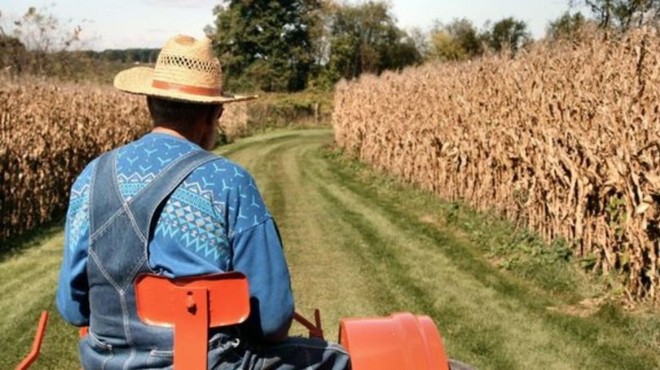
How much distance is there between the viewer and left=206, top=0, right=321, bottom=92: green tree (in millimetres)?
58594

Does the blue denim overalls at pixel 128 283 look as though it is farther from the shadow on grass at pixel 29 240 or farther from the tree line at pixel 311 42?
the tree line at pixel 311 42

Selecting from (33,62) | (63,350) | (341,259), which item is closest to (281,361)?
(63,350)

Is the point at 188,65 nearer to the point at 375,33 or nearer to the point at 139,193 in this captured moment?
the point at 139,193

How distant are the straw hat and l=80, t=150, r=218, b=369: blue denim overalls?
25cm

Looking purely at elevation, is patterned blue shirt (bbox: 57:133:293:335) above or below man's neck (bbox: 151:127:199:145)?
below

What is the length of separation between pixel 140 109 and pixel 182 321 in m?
20.6

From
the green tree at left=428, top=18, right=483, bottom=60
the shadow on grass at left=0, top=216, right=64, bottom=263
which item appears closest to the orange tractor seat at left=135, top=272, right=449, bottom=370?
the shadow on grass at left=0, top=216, right=64, bottom=263

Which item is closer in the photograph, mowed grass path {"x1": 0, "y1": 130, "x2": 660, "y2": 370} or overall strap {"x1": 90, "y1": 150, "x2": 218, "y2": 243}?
overall strap {"x1": 90, "y1": 150, "x2": 218, "y2": 243}

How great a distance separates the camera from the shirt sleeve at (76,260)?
→ 105 inches

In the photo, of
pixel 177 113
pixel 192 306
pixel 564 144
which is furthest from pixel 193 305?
pixel 564 144

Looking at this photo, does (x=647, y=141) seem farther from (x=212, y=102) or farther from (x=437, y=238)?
(x=212, y=102)

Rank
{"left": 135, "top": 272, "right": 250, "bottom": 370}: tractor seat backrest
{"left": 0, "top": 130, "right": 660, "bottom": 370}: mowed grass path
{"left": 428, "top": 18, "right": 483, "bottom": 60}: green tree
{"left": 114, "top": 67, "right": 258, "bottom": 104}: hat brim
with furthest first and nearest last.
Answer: {"left": 428, "top": 18, "right": 483, "bottom": 60}: green tree, {"left": 0, "top": 130, "right": 660, "bottom": 370}: mowed grass path, {"left": 114, "top": 67, "right": 258, "bottom": 104}: hat brim, {"left": 135, "top": 272, "right": 250, "bottom": 370}: tractor seat backrest

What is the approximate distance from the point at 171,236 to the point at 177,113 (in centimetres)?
47

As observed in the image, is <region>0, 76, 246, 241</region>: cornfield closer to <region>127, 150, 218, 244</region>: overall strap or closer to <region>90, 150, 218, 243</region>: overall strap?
<region>90, 150, 218, 243</region>: overall strap
